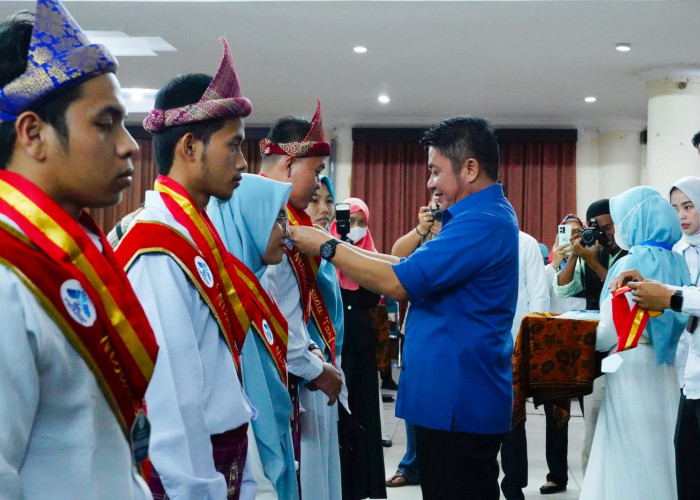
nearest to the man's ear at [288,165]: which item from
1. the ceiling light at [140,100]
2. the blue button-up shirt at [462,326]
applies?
the blue button-up shirt at [462,326]

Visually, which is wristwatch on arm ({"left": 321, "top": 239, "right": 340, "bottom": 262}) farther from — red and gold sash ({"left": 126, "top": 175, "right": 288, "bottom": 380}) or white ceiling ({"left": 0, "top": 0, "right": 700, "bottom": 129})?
white ceiling ({"left": 0, "top": 0, "right": 700, "bottom": 129})

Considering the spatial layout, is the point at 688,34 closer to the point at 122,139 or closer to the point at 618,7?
the point at 618,7

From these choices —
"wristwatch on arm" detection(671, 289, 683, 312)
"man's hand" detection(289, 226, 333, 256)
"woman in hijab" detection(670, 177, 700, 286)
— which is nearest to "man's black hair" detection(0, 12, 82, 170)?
"man's hand" detection(289, 226, 333, 256)

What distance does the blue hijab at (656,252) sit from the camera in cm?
312

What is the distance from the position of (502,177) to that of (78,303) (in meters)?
10.4

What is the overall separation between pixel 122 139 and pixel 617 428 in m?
2.76

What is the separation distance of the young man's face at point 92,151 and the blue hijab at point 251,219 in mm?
903

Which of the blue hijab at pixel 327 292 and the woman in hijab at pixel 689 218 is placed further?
the woman in hijab at pixel 689 218

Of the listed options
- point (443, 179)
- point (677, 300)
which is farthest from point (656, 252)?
point (443, 179)

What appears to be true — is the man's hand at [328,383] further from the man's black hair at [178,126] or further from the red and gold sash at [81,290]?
the red and gold sash at [81,290]

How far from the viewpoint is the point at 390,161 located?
1110 cm

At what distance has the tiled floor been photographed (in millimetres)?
4227

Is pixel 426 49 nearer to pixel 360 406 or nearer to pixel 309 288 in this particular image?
pixel 360 406

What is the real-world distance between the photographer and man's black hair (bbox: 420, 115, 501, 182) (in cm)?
196
